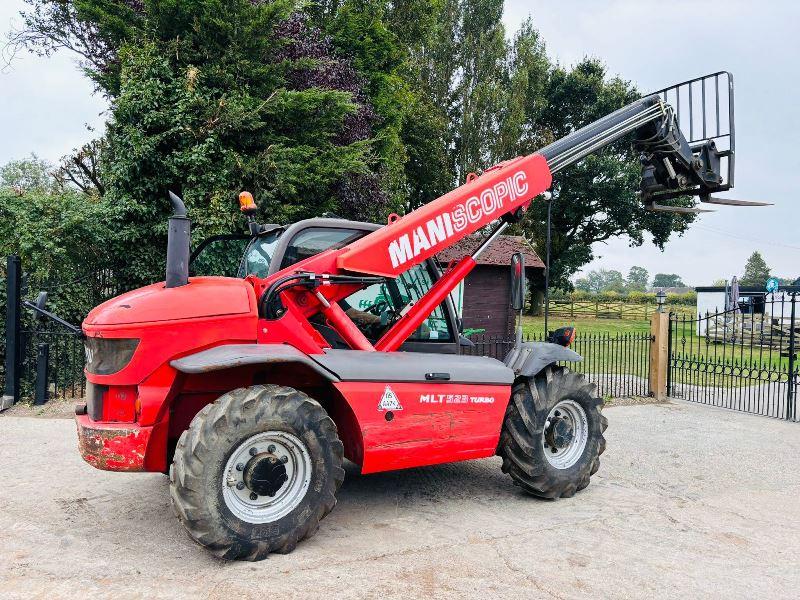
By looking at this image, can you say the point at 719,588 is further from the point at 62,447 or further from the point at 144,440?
the point at 62,447

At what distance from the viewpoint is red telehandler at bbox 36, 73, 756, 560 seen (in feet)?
12.8

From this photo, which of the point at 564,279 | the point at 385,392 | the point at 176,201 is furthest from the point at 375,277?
the point at 564,279

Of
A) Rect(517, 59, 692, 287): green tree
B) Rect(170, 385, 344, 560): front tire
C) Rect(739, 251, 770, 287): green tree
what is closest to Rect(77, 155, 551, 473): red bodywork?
Rect(170, 385, 344, 560): front tire

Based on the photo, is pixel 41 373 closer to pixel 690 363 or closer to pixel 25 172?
pixel 690 363

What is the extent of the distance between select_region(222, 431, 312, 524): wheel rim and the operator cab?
106 centimetres

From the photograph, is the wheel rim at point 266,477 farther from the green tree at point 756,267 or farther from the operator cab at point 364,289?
the green tree at point 756,267

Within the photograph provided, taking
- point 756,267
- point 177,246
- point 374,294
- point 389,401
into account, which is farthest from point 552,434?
point 756,267

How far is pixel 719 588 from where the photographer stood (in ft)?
12.0

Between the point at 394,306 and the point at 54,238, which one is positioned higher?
the point at 54,238

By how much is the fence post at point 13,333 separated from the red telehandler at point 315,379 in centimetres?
509

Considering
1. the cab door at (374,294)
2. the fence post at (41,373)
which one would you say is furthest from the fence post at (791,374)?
the fence post at (41,373)

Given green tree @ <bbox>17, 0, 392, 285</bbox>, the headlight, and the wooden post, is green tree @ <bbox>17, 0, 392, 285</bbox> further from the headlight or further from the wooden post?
the headlight

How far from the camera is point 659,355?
35.8 feet

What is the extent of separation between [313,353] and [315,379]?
40cm
